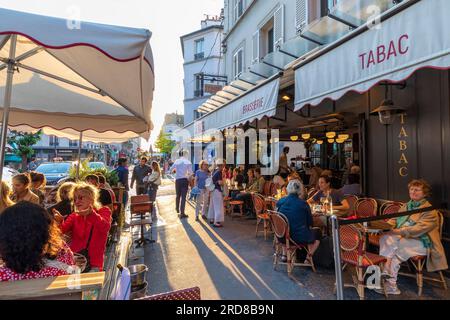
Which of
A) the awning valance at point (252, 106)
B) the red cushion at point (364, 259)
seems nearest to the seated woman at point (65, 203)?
the awning valance at point (252, 106)

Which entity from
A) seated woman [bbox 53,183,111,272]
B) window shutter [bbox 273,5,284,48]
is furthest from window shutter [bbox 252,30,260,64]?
seated woman [bbox 53,183,111,272]

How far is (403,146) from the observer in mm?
5219

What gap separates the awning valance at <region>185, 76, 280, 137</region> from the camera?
528 cm

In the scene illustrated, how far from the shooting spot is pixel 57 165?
16.3m

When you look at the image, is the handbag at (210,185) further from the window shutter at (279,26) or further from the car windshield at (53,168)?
the car windshield at (53,168)

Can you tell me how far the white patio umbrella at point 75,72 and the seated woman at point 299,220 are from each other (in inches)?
103

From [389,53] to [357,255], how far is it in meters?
2.51

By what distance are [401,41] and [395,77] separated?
1.18 feet

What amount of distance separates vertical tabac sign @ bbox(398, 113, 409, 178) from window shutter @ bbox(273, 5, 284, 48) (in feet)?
19.0

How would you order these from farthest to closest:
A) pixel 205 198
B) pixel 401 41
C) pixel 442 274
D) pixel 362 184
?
pixel 205 198, pixel 362 184, pixel 442 274, pixel 401 41
